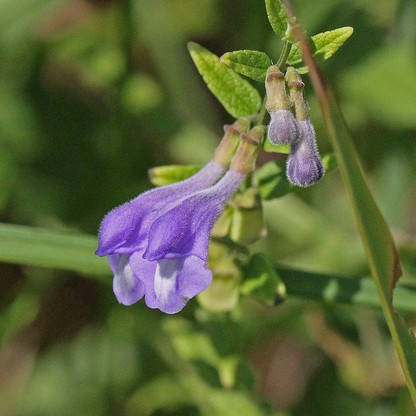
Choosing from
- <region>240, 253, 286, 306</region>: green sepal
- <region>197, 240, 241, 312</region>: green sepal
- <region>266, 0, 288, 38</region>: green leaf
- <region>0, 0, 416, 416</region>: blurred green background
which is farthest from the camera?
<region>0, 0, 416, 416</region>: blurred green background

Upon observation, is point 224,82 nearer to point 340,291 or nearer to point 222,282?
point 222,282

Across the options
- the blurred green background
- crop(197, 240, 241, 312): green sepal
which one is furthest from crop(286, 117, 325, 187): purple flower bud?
the blurred green background

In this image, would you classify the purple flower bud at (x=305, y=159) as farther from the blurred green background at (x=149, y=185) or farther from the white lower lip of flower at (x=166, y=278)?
the blurred green background at (x=149, y=185)

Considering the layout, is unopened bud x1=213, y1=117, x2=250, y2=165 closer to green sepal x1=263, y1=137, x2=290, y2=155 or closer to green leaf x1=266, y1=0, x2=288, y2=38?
green sepal x1=263, y1=137, x2=290, y2=155

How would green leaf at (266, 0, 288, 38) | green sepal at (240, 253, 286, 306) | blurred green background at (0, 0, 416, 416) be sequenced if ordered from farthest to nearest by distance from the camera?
blurred green background at (0, 0, 416, 416), green sepal at (240, 253, 286, 306), green leaf at (266, 0, 288, 38)

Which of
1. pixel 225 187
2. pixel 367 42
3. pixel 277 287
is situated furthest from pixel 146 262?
pixel 367 42

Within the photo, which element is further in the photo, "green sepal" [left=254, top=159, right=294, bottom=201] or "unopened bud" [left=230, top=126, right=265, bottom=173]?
"green sepal" [left=254, top=159, right=294, bottom=201]

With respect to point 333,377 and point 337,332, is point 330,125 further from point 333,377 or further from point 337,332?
point 333,377
